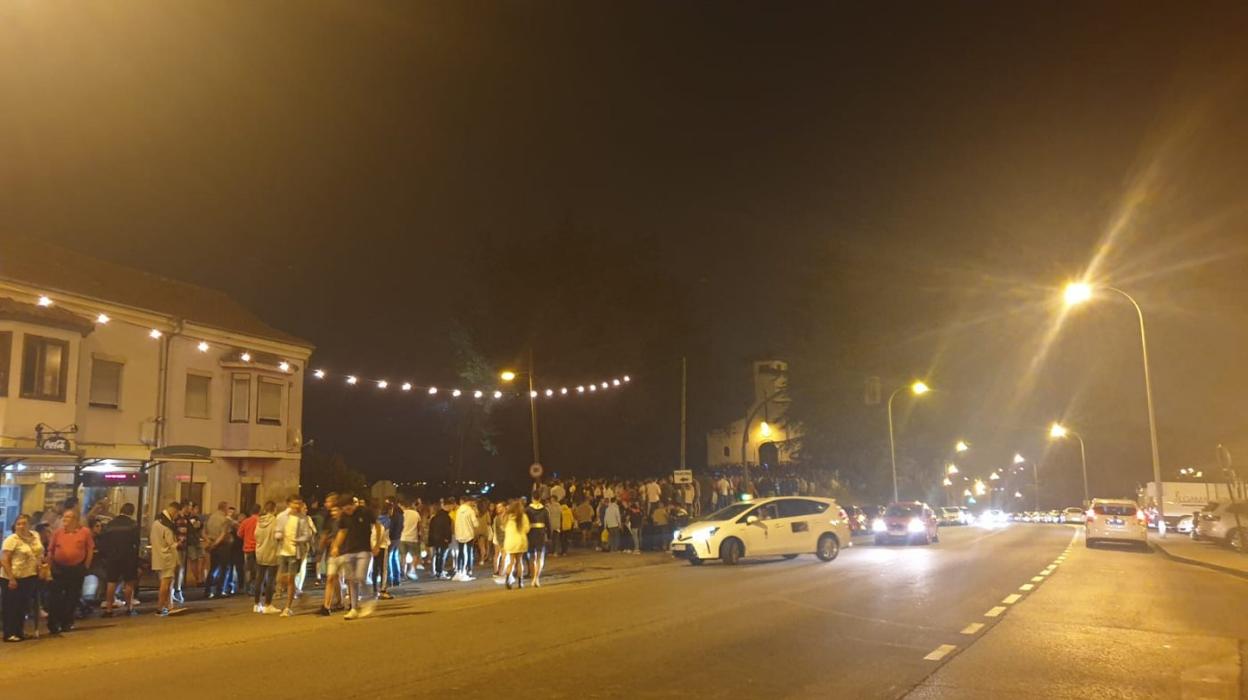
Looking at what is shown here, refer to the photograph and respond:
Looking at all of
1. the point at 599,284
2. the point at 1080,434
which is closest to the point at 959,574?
the point at 599,284

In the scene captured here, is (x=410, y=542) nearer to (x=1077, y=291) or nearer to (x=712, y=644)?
(x=712, y=644)

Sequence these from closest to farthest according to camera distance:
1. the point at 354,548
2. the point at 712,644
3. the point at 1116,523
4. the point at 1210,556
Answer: the point at 712,644 < the point at 354,548 < the point at 1210,556 < the point at 1116,523

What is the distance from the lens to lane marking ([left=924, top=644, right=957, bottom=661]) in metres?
8.99

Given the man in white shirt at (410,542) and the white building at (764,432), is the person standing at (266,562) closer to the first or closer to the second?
the man in white shirt at (410,542)

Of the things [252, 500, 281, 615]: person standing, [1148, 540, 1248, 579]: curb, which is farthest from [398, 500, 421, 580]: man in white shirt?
[1148, 540, 1248, 579]: curb

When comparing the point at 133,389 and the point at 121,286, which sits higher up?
the point at 121,286

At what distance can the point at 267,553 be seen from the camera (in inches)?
563

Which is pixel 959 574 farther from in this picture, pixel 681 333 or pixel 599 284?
pixel 681 333

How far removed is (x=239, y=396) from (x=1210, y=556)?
2972cm

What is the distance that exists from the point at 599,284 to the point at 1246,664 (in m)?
39.2

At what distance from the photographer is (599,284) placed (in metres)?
46.8

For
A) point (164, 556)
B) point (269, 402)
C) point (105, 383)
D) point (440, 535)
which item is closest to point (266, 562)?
point (164, 556)

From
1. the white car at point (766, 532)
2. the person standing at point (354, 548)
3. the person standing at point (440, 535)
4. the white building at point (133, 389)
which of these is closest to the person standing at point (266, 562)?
the person standing at point (354, 548)

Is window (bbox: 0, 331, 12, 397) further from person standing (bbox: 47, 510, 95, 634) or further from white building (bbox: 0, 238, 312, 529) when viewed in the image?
person standing (bbox: 47, 510, 95, 634)
